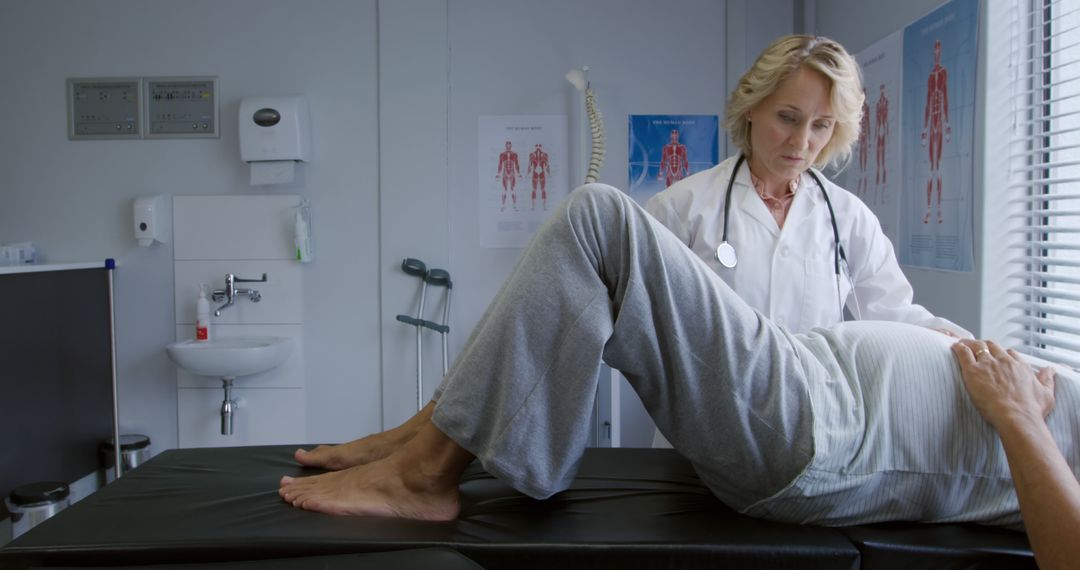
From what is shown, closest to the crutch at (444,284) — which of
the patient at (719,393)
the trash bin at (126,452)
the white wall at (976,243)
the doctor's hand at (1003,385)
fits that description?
the trash bin at (126,452)

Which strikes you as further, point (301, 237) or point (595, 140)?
point (301, 237)

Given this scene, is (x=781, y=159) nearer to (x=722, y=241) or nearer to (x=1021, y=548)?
(x=722, y=241)

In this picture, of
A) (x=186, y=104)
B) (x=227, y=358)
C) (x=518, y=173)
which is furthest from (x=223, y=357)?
(x=518, y=173)

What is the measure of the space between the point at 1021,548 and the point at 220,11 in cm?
309

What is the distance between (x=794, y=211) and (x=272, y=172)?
2066mm

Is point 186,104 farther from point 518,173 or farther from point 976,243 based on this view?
point 976,243

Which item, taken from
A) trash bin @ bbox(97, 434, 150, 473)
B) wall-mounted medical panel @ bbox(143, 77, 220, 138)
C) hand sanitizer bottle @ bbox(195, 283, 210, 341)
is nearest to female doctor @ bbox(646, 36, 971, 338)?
hand sanitizer bottle @ bbox(195, 283, 210, 341)

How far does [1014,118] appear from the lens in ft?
5.90

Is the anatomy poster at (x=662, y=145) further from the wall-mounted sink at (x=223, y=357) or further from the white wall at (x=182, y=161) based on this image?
the wall-mounted sink at (x=223, y=357)

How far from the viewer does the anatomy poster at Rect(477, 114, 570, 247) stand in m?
3.09

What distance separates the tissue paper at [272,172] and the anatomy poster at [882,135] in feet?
6.59

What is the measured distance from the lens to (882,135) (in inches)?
93.0

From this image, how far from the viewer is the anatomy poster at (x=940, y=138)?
6.18 feet

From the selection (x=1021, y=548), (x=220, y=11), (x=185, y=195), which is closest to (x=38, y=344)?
(x=185, y=195)
